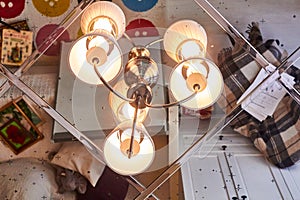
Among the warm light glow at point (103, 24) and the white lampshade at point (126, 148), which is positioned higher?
the warm light glow at point (103, 24)

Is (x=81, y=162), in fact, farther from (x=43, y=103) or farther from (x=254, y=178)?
(x=254, y=178)

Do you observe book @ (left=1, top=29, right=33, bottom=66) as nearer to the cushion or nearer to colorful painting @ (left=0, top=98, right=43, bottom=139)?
colorful painting @ (left=0, top=98, right=43, bottom=139)

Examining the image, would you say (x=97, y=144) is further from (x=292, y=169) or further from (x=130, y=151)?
(x=292, y=169)

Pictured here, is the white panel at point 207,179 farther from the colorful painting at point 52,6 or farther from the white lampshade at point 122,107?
the colorful painting at point 52,6

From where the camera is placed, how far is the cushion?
59.0 inches

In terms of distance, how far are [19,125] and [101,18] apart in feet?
2.64

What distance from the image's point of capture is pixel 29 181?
1.53m

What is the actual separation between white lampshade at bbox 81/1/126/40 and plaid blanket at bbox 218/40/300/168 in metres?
0.55

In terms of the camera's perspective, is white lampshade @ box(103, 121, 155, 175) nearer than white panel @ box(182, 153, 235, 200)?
Yes

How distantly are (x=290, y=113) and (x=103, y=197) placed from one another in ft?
2.50

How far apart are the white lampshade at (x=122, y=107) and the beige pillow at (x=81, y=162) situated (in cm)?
41

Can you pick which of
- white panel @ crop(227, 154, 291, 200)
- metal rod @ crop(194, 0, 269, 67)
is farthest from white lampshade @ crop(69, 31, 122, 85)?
white panel @ crop(227, 154, 291, 200)

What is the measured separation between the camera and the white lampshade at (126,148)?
1006mm

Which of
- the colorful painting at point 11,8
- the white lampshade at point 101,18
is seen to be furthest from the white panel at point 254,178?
the colorful painting at point 11,8
